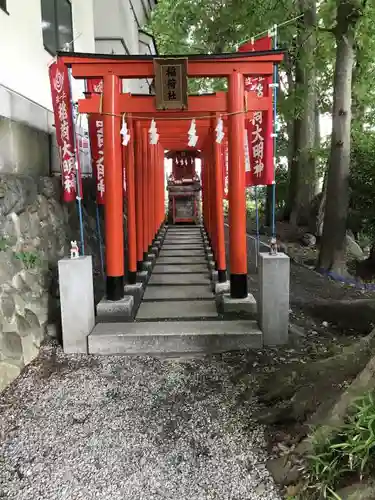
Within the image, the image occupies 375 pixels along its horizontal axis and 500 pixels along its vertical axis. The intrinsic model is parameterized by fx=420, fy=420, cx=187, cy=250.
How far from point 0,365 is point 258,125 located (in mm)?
5019

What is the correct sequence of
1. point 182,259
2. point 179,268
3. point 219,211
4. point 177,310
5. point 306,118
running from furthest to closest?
1. point 306,118
2. point 182,259
3. point 179,268
4. point 219,211
5. point 177,310

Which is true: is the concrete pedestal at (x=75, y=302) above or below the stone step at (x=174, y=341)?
above

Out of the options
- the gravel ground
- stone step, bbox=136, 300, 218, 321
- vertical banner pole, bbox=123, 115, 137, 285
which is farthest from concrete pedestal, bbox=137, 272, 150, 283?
the gravel ground

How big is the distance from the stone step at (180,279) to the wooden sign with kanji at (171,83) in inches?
163

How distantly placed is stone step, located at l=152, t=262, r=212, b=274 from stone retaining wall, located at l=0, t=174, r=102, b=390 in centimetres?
333

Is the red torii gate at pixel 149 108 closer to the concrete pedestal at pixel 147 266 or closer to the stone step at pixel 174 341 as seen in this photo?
the stone step at pixel 174 341

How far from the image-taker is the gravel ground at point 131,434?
3.07 metres

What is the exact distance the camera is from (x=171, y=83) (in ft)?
19.0

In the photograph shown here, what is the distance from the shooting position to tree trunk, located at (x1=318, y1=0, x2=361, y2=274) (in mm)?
9500

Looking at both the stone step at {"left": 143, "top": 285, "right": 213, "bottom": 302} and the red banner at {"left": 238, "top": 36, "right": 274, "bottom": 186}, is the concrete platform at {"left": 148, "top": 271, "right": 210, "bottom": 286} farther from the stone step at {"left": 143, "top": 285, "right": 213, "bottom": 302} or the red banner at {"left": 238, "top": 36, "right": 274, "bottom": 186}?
the red banner at {"left": 238, "top": 36, "right": 274, "bottom": 186}

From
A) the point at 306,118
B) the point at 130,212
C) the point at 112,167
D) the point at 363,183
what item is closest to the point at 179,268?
the point at 130,212

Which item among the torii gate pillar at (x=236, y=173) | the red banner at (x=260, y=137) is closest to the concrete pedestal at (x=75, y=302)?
the torii gate pillar at (x=236, y=173)

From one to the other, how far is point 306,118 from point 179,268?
7.99 metres

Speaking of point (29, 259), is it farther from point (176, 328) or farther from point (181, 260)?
point (181, 260)
